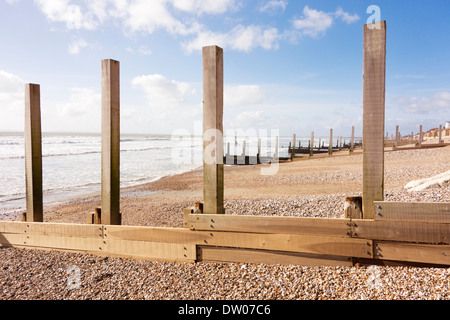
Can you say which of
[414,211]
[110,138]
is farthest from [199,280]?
[414,211]

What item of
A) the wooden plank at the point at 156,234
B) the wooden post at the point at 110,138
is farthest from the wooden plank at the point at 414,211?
the wooden post at the point at 110,138

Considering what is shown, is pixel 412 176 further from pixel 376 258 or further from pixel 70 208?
pixel 70 208

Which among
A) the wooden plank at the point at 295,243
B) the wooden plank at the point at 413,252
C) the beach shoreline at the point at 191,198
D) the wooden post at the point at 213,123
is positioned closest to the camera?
the wooden plank at the point at 413,252

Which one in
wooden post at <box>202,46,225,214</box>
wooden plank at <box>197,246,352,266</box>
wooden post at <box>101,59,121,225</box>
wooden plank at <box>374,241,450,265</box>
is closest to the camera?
wooden plank at <box>374,241,450,265</box>

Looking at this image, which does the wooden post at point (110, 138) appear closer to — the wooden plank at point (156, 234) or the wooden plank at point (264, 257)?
the wooden plank at point (156, 234)

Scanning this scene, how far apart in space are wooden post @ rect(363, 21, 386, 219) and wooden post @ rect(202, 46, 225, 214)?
160 centimetres

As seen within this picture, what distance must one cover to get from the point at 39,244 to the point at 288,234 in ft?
12.0

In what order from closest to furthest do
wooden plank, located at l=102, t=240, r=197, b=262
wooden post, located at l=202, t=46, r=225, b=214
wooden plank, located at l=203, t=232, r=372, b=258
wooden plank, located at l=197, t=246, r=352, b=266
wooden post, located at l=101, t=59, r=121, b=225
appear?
wooden plank, located at l=203, t=232, r=372, b=258 < wooden plank, located at l=197, t=246, r=352, b=266 < wooden post, located at l=202, t=46, r=225, b=214 < wooden plank, located at l=102, t=240, r=197, b=262 < wooden post, located at l=101, t=59, r=121, b=225

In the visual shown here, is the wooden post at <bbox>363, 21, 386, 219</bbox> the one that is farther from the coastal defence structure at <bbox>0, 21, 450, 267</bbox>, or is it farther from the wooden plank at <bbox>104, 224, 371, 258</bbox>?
the wooden plank at <bbox>104, 224, 371, 258</bbox>

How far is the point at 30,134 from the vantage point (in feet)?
15.6

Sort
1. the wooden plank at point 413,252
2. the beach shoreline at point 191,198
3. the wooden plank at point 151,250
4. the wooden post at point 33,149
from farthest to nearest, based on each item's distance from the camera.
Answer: the beach shoreline at point 191,198 → the wooden post at point 33,149 → the wooden plank at point 151,250 → the wooden plank at point 413,252

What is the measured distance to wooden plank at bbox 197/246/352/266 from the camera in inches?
130

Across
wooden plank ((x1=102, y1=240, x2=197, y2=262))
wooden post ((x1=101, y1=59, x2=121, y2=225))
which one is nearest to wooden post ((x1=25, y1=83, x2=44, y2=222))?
wooden post ((x1=101, y1=59, x2=121, y2=225))

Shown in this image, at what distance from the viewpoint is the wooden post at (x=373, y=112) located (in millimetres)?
3082
